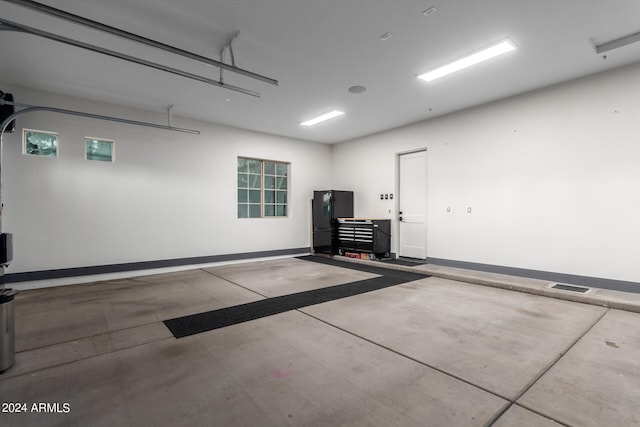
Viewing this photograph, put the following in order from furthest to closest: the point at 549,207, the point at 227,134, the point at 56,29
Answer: the point at 227,134, the point at 549,207, the point at 56,29

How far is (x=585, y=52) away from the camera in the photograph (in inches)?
149

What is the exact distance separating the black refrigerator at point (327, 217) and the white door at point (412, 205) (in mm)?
1638

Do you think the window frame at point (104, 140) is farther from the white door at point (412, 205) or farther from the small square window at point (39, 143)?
the white door at point (412, 205)

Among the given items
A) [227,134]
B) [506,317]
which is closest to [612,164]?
[506,317]

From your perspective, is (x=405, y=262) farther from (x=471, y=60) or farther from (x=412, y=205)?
(x=471, y=60)

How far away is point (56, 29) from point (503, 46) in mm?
5228

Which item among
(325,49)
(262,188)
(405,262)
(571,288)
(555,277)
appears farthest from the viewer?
(262,188)

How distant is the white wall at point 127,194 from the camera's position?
4.91 metres

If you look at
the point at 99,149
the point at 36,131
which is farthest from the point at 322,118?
the point at 36,131

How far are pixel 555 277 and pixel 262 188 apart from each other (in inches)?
248

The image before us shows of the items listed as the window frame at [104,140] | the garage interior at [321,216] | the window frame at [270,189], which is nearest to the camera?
the garage interior at [321,216]

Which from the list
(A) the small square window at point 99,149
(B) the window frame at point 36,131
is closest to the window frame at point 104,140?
(A) the small square window at point 99,149

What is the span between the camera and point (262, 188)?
7.79 meters

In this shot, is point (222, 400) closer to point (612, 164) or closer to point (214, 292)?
point (214, 292)
